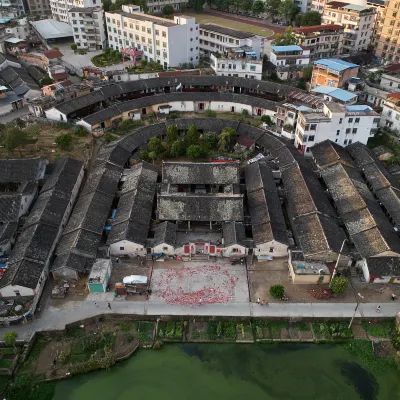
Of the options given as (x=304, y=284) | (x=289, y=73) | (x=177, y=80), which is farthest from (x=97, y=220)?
(x=289, y=73)

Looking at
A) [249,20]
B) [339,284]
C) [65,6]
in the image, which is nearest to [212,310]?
[339,284]

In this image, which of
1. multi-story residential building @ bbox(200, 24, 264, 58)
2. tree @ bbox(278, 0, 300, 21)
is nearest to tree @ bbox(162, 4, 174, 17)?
tree @ bbox(278, 0, 300, 21)

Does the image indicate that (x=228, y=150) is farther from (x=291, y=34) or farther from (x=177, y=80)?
(x=291, y=34)

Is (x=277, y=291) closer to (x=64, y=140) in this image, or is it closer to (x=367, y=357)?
(x=367, y=357)

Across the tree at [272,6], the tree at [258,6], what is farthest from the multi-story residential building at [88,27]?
the tree at [272,6]

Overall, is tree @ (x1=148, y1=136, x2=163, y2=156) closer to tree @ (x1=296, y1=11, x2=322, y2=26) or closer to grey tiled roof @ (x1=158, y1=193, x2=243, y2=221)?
grey tiled roof @ (x1=158, y1=193, x2=243, y2=221)

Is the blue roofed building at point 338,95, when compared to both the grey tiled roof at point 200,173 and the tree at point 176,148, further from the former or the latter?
the tree at point 176,148
